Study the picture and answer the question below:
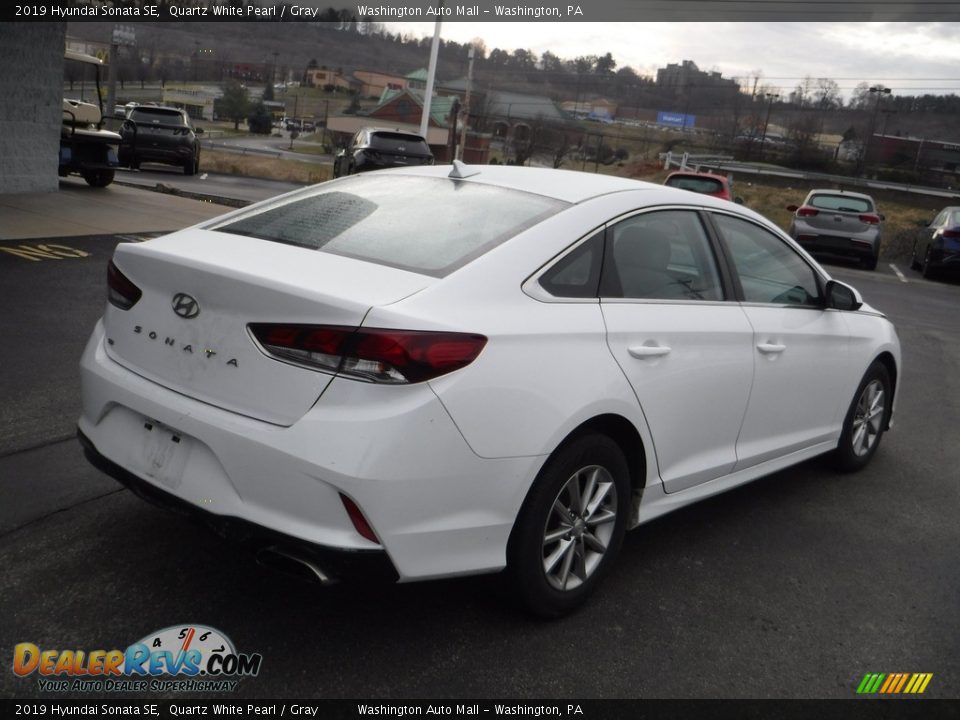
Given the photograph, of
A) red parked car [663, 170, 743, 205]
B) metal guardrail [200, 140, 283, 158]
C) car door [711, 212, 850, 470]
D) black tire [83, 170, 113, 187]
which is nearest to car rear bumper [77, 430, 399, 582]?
car door [711, 212, 850, 470]

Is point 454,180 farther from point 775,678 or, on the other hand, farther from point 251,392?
point 775,678

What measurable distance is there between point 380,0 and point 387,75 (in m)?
62.1

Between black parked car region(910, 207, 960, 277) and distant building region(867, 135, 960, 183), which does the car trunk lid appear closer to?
black parked car region(910, 207, 960, 277)

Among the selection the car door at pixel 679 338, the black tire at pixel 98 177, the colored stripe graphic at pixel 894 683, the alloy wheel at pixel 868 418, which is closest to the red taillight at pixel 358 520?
the car door at pixel 679 338

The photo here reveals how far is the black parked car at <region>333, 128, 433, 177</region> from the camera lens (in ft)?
73.0

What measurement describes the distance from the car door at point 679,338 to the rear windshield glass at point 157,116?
22.5m

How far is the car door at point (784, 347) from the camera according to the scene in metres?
4.27

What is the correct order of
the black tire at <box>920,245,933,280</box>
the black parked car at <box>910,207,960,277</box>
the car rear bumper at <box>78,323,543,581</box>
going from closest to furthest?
the car rear bumper at <box>78,323,543,581</box>, the black parked car at <box>910,207,960,277</box>, the black tire at <box>920,245,933,280</box>

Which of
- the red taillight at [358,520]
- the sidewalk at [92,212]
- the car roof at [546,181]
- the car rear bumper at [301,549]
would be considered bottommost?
the sidewalk at [92,212]

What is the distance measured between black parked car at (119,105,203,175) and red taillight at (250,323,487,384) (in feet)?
75.2

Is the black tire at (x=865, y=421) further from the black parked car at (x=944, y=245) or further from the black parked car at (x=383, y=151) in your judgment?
the black parked car at (x=383, y=151)

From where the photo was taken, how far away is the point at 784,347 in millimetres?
4375

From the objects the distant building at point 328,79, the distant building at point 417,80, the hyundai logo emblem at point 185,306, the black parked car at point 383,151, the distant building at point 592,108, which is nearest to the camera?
the hyundai logo emblem at point 185,306

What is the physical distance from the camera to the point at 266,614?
127 inches
